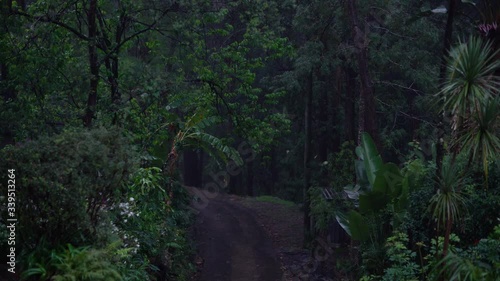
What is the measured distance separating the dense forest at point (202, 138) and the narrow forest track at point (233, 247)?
2.09 feet

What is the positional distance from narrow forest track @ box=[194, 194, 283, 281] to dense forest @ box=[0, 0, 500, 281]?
0.64 m

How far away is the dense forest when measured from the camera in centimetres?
684

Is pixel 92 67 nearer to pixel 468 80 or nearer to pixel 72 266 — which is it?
pixel 72 266

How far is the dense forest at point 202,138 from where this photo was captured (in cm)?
684

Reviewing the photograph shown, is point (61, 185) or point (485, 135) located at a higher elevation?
point (485, 135)

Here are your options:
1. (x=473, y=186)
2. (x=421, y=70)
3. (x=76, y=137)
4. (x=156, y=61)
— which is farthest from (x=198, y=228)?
(x=76, y=137)

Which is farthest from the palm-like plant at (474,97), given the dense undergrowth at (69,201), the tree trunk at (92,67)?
the tree trunk at (92,67)

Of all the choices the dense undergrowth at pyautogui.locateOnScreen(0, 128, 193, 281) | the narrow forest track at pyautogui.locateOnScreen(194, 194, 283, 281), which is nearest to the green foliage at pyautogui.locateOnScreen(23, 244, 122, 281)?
the dense undergrowth at pyautogui.locateOnScreen(0, 128, 193, 281)

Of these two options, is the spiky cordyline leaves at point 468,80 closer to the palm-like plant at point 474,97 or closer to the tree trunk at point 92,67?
the palm-like plant at point 474,97

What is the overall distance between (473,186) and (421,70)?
9.38m

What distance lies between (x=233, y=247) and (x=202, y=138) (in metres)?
8.59

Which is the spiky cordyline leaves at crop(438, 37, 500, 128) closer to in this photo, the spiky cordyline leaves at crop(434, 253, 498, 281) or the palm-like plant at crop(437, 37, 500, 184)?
the palm-like plant at crop(437, 37, 500, 184)

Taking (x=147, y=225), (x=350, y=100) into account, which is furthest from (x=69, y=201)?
(x=350, y=100)

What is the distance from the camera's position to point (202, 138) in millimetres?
12734
